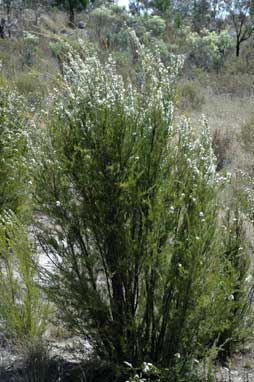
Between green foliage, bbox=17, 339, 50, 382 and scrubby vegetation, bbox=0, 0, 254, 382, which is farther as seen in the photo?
green foliage, bbox=17, 339, 50, 382

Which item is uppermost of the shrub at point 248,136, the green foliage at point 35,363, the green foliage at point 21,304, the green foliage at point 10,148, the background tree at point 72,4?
the background tree at point 72,4

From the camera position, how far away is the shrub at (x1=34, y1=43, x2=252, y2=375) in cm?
356

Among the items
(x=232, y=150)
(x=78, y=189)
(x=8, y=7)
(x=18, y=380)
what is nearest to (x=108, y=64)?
(x=78, y=189)

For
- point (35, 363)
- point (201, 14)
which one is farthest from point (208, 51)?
point (35, 363)

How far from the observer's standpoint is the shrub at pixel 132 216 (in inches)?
140

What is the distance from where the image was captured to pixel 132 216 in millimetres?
3625

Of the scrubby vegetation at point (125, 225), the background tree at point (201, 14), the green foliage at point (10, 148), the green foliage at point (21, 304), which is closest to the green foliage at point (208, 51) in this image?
the background tree at point (201, 14)

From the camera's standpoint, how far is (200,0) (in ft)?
145

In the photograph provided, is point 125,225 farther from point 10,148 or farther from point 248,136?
point 248,136

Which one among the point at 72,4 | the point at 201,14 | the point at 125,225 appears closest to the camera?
the point at 125,225

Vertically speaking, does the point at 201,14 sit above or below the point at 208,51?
above

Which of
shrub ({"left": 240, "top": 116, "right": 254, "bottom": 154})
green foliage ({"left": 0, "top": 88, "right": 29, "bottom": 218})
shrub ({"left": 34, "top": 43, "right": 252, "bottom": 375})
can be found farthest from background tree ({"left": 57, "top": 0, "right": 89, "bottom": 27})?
shrub ({"left": 34, "top": 43, "right": 252, "bottom": 375})

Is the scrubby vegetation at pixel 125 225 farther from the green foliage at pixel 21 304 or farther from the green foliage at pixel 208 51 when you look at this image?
the green foliage at pixel 208 51

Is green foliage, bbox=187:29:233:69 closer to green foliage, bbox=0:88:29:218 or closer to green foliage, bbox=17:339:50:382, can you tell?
green foliage, bbox=0:88:29:218
